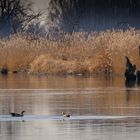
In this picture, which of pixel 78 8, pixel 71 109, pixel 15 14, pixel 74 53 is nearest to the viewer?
pixel 71 109

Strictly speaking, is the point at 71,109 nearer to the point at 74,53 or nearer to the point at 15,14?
the point at 74,53

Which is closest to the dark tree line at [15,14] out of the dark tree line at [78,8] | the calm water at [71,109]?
the dark tree line at [78,8]

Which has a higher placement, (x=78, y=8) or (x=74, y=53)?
(x=78, y=8)

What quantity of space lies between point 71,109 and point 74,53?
19706mm

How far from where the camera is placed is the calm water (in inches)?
751

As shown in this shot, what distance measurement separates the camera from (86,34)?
151 feet

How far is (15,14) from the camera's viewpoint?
190ft

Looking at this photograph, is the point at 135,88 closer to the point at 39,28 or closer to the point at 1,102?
the point at 1,102

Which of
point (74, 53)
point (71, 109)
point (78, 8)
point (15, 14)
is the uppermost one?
point (78, 8)

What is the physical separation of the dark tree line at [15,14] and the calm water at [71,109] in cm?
1684

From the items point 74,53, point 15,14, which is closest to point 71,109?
point 74,53

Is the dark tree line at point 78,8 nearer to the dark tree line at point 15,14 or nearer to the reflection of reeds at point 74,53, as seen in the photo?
the dark tree line at point 15,14

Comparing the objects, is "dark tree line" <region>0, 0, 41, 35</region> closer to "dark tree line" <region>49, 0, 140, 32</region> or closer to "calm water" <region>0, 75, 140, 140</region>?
"dark tree line" <region>49, 0, 140, 32</region>

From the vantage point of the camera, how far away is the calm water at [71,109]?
19078 millimetres
